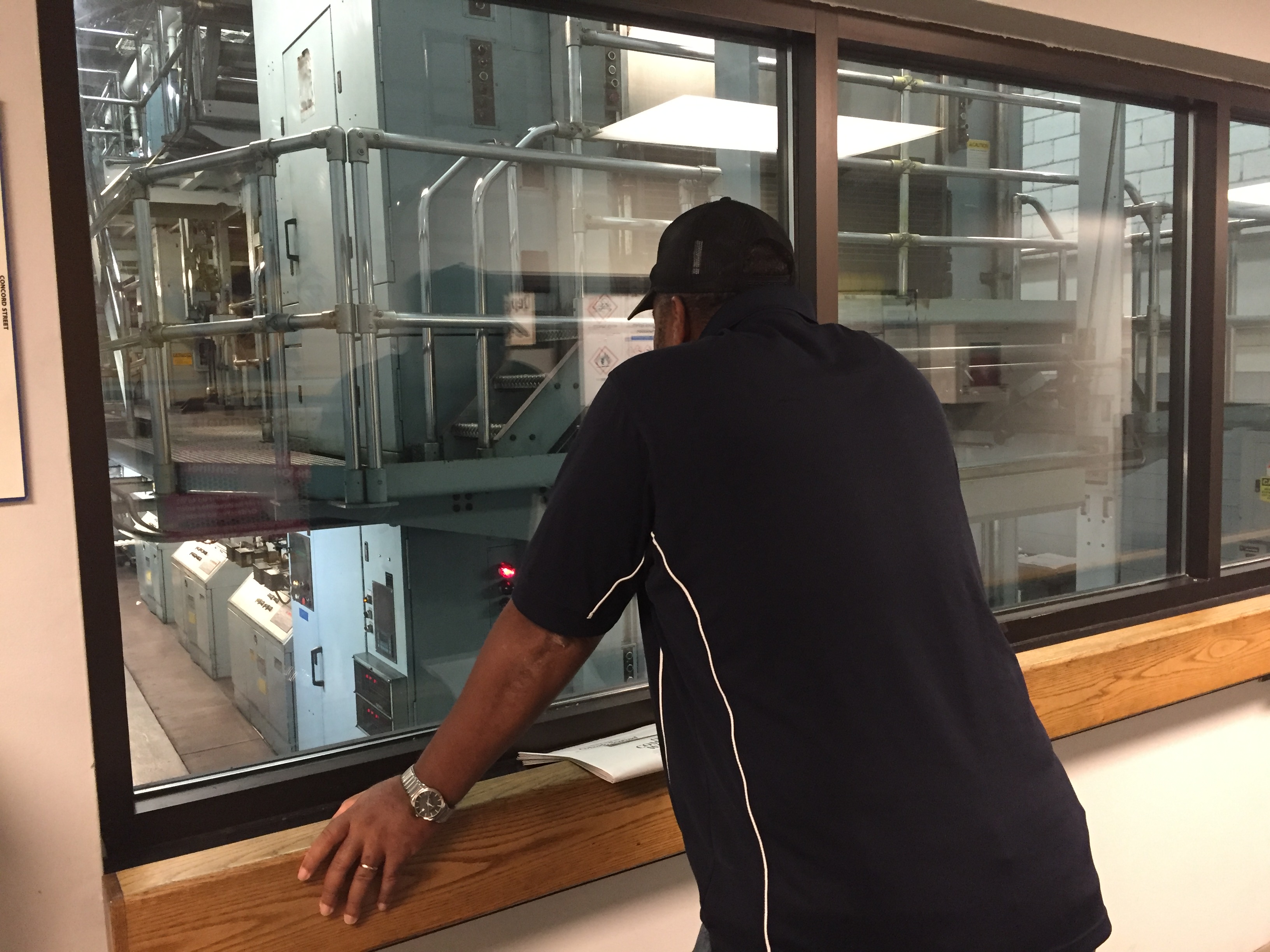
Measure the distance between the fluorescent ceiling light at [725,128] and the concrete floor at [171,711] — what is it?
1.23 meters

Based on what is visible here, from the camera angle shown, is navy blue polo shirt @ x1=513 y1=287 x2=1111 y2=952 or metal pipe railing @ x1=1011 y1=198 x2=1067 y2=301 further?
metal pipe railing @ x1=1011 y1=198 x2=1067 y2=301

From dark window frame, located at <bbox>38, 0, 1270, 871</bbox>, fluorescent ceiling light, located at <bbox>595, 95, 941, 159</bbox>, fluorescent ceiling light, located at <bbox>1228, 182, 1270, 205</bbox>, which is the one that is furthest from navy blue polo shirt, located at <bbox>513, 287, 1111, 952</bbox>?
fluorescent ceiling light, located at <bbox>1228, 182, 1270, 205</bbox>

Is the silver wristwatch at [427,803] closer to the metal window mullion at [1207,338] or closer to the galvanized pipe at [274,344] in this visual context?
the galvanized pipe at [274,344]

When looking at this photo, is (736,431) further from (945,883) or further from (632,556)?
(945,883)

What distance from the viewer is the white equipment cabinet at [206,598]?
1370 millimetres

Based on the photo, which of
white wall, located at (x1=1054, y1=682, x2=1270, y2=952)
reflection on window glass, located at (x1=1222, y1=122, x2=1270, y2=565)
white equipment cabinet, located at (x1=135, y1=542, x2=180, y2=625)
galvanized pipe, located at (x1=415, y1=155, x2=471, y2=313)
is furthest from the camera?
reflection on window glass, located at (x1=1222, y1=122, x2=1270, y2=565)

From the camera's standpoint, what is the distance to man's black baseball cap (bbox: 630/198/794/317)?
105 cm

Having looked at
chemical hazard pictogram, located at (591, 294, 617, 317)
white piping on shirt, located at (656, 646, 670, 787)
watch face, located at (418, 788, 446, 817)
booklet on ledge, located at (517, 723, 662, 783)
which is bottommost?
booklet on ledge, located at (517, 723, 662, 783)

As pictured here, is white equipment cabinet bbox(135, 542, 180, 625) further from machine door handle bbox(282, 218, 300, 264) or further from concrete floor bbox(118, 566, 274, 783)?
machine door handle bbox(282, 218, 300, 264)

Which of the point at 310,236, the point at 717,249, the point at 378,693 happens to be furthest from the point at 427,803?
the point at 310,236

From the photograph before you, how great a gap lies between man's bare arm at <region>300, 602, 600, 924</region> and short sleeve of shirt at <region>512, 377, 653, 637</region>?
0.11 feet

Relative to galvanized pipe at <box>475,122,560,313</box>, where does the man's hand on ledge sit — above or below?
below

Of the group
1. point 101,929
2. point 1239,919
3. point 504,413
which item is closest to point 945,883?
point 101,929

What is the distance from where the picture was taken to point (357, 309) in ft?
6.16
